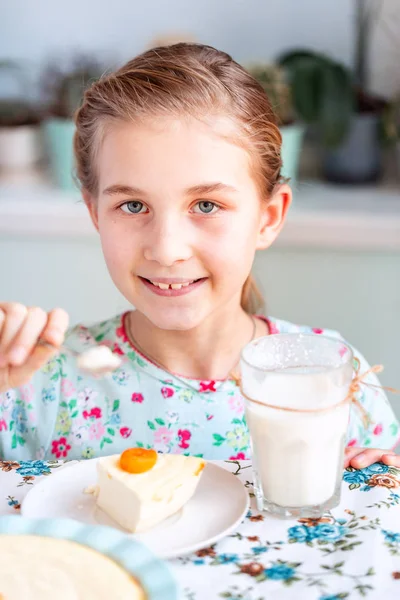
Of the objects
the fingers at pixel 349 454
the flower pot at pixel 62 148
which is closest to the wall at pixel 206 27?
the flower pot at pixel 62 148

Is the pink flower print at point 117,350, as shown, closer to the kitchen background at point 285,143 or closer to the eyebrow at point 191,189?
the eyebrow at point 191,189

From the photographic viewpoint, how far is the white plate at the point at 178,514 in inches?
30.2

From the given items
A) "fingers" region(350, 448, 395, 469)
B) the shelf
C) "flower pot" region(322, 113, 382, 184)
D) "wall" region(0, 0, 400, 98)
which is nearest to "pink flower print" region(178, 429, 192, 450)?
"fingers" region(350, 448, 395, 469)

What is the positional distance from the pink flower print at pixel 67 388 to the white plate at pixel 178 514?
0.36 meters

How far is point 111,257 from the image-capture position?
114 centimetres

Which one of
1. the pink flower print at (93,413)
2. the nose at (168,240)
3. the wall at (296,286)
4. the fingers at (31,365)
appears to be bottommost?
the wall at (296,286)

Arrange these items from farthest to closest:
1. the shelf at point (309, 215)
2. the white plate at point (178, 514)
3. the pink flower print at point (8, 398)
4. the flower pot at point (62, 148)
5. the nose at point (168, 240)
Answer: the flower pot at point (62, 148)
the shelf at point (309, 215)
the pink flower print at point (8, 398)
the nose at point (168, 240)
the white plate at point (178, 514)

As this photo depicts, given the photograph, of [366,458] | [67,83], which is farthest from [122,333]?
[67,83]

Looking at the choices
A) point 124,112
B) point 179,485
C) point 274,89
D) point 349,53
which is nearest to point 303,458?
point 179,485

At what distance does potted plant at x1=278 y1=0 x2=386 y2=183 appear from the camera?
A: 2.14 m

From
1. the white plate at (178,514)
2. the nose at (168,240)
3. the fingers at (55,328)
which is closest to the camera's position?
the white plate at (178,514)

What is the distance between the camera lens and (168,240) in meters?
1.05

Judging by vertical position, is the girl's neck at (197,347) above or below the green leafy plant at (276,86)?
below

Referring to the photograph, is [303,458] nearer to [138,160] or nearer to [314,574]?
[314,574]
